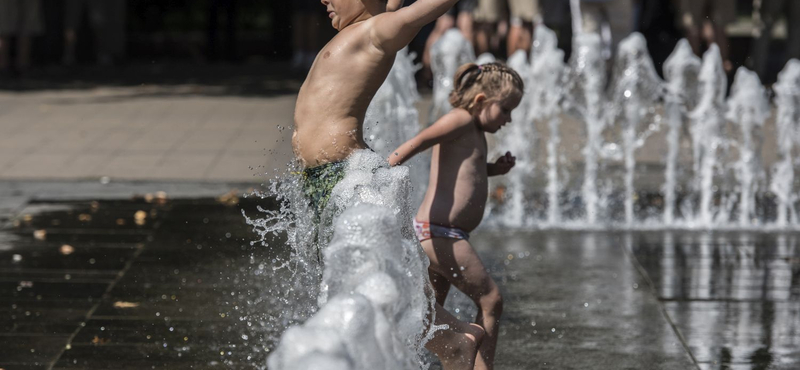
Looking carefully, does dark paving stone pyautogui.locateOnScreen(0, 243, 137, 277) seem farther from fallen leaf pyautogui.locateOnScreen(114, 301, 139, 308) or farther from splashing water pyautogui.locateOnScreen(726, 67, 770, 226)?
splashing water pyautogui.locateOnScreen(726, 67, 770, 226)

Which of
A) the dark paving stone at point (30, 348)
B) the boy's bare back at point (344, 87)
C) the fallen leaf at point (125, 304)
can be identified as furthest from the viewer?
the fallen leaf at point (125, 304)

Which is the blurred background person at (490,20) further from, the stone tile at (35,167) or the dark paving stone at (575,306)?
the dark paving stone at (575,306)

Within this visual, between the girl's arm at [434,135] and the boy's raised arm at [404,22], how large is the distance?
44 centimetres

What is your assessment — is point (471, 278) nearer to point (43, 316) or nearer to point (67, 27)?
point (43, 316)

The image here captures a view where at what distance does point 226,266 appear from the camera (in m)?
6.06

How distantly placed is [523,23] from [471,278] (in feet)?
27.3

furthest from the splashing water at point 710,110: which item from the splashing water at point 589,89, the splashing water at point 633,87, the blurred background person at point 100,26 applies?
the blurred background person at point 100,26

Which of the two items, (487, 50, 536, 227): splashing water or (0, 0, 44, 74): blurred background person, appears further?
(0, 0, 44, 74): blurred background person

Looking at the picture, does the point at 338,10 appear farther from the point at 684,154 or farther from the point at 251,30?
the point at 251,30

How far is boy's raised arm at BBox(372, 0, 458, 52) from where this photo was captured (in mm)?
3371

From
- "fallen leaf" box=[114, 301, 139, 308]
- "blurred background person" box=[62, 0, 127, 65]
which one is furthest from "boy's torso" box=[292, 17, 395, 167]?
"blurred background person" box=[62, 0, 127, 65]

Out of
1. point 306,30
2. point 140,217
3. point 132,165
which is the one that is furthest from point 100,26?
point 140,217

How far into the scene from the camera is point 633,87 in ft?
27.0

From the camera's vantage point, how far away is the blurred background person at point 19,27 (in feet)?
47.0
